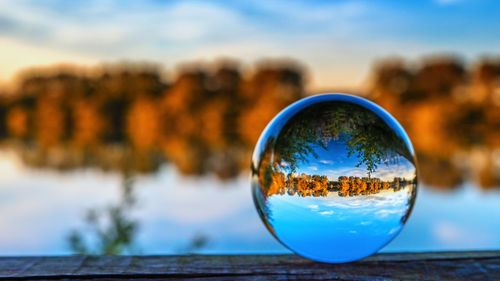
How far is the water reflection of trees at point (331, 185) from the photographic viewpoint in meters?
2.06

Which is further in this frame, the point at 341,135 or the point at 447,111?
the point at 447,111

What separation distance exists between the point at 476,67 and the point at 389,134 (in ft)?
137

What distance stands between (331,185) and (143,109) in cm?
4612

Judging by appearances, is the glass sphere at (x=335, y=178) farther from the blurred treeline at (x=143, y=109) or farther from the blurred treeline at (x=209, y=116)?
the blurred treeline at (x=143, y=109)

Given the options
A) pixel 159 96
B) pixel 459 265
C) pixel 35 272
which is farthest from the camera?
pixel 159 96

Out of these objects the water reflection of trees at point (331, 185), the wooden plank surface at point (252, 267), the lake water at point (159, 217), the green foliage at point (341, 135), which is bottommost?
the lake water at point (159, 217)

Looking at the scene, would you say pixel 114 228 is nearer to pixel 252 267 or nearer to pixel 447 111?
pixel 252 267

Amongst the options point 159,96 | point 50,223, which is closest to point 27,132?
point 159,96

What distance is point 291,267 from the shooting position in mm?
2270

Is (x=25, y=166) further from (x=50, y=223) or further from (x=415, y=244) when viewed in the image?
(x=415, y=244)

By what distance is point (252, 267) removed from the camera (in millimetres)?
2258

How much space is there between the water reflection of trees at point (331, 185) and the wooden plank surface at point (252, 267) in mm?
393

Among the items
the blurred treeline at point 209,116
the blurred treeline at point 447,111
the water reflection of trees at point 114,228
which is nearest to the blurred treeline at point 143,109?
the blurred treeline at point 209,116

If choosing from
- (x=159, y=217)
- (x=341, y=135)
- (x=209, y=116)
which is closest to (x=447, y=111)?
(x=209, y=116)
